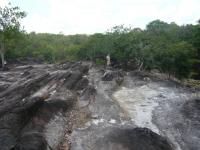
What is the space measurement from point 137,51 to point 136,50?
268 millimetres

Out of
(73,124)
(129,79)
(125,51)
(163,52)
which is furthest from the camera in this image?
(125,51)

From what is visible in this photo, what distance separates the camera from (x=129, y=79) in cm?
3366

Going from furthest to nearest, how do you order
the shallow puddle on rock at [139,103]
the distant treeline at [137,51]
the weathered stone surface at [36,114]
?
the distant treeline at [137,51] < the shallow puddle on rock at [139,103] < the weathered stone surface at [36,114]

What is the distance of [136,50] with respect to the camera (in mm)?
42344

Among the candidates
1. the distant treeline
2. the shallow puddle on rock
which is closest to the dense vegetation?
the distant treeline

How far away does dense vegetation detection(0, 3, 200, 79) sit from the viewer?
37.9m

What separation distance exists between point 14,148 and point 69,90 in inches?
441

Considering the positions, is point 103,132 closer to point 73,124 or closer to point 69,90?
point 73,124

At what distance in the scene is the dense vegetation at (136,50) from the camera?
1491 inches

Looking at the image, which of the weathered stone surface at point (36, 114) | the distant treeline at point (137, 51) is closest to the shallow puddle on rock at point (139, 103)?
the weathered stone surface at point (36, 114)

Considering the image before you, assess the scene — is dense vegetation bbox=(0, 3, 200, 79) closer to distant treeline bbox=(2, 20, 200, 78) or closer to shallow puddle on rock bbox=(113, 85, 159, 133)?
distant treeline bbox=(2, 20, 200, 78)

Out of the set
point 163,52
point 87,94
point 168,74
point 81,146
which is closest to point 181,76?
point 168,74

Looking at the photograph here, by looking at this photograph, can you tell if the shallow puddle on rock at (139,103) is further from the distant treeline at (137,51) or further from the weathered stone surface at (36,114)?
the distant treeline at (137,51)

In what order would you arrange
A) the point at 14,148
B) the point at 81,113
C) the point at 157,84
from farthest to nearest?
the point at 157,84 < the point at 81,113 < the point at 14,148
